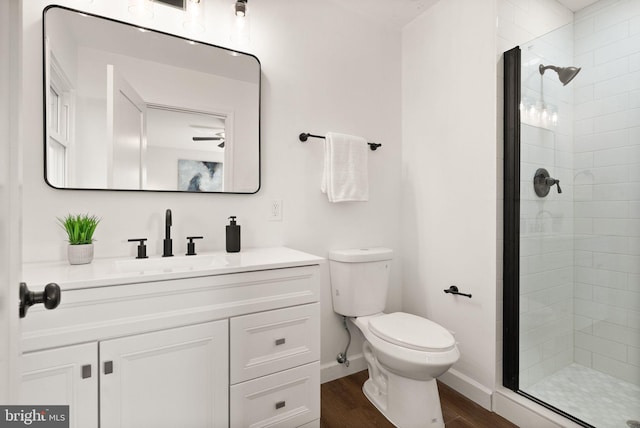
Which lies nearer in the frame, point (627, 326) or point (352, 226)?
point (627, 326)

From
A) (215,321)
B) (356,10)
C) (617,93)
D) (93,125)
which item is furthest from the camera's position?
(356,10)

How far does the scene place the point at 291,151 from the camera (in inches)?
73.7

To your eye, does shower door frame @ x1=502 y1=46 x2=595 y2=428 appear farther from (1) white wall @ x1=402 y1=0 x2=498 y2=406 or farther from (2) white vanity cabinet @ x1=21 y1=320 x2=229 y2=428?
(2) white vanity cabinet @ x1=21 y1=320 x2=229 y2=428

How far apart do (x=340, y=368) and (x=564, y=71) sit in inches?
84.2

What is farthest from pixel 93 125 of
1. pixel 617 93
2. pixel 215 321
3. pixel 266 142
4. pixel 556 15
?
pixel 556 15

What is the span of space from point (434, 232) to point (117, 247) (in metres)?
1.77

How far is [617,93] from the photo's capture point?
1.58 meters

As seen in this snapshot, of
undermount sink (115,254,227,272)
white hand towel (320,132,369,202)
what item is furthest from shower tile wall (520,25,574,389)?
undermount sink (115,254,227,272)

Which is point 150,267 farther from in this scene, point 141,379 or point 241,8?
point 241,8

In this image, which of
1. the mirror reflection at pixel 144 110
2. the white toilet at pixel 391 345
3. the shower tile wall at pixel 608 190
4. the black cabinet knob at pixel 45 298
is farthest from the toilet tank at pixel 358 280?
Result: the black cabinet knob at pixel 45 298

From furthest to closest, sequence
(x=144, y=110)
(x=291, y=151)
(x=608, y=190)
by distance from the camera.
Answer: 1. (x=291, y=151)
2. (x=608, y=190)
3. (x=144, y=110)

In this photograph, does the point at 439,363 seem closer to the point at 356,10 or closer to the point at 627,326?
the point at 627,326

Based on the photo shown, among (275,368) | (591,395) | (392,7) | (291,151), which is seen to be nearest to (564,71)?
(392,7)

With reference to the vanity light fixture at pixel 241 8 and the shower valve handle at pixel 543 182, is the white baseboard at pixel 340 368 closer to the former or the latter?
the shower valve handle at pixel 543 182
